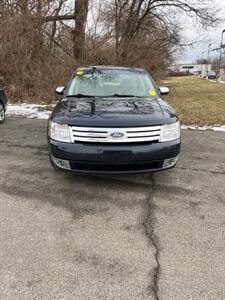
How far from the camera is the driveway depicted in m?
2.61

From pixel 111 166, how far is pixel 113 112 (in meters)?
0.75

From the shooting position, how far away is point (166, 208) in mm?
3963

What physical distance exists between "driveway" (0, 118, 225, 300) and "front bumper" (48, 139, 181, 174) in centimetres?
36

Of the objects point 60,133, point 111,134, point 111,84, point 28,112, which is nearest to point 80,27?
point 28,112

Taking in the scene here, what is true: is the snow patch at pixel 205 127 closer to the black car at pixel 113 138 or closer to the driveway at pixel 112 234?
the driveway at pixel 112 234

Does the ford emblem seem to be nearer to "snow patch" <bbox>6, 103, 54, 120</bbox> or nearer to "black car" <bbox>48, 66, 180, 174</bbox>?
"black car" <bbox>48, 66, 180, 174</bbox>

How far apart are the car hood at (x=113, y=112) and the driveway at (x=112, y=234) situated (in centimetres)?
93

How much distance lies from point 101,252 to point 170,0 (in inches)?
804

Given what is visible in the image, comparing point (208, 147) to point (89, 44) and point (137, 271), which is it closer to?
point (137, 271)

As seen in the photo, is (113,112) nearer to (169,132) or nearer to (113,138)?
(113,138)

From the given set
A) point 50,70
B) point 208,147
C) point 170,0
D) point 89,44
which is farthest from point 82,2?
point 208,147

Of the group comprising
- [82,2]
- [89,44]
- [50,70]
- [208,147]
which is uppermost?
[82,2]

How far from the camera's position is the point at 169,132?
14.2 ft

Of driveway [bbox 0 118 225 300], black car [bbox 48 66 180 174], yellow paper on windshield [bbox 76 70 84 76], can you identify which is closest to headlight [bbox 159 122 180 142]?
black car [bbox 48 66 180 174]
